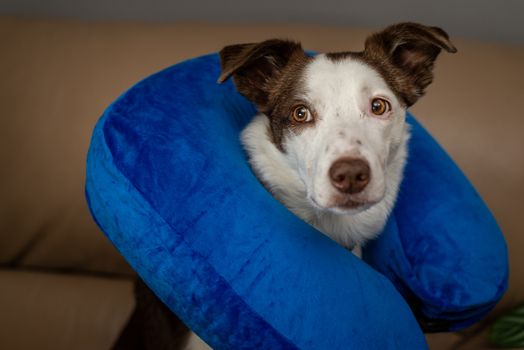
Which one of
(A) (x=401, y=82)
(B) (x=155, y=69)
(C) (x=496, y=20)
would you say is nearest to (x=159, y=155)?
(A) (x=401, y=82)

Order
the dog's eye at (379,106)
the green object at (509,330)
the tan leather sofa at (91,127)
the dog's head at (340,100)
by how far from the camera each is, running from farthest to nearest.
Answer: the tan leather sofa at (91,127), the green object at (509,330), the dog's eye at (379,106), the dog's head at (340,100)

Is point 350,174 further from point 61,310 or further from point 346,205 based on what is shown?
point 61,310

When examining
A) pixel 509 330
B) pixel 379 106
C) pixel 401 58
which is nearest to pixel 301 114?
pixel 379 106

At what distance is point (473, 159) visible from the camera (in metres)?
2.41

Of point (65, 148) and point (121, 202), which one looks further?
point (65, 148)

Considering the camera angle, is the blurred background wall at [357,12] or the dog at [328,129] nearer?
the dog at [328,129]

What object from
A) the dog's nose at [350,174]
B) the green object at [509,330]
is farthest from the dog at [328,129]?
the green object at [509,330]

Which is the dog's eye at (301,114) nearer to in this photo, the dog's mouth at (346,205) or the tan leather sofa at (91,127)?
the dog's mouth at (346,205)

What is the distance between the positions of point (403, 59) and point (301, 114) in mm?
561

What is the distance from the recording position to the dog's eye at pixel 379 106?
66.2 inches

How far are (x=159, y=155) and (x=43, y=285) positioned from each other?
54.0 inches

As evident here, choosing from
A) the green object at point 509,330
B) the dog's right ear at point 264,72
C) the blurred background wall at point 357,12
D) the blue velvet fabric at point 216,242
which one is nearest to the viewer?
the blue velvet fabric at point 216,242

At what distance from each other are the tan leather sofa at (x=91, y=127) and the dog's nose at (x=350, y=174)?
1.21 m

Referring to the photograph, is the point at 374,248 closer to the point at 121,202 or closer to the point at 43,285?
the point at 121,202
